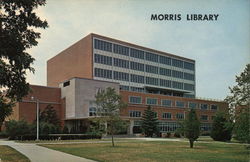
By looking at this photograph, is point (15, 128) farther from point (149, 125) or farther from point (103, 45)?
point (103, 45)

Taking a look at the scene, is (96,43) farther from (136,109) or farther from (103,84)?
(136,109)

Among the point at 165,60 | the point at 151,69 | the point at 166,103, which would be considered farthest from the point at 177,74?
the point at 166,103

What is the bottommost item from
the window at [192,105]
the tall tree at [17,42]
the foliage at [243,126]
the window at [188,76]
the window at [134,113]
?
the window at [134,113]

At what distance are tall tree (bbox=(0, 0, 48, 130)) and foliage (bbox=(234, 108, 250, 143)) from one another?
47.6 ft

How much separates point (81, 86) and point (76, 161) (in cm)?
4293

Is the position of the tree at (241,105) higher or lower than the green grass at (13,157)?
higher

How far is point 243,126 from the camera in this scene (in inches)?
789

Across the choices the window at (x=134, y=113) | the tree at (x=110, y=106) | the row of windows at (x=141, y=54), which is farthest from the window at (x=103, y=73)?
the tree at (x=110, y=106)

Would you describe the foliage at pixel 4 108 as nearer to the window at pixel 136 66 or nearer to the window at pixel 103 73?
the window at pixel 103 73

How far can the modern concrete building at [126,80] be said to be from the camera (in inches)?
2299

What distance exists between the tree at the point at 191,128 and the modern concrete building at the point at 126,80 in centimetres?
3097

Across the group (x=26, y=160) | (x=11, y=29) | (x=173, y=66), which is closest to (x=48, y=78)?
(x=173, y=66)

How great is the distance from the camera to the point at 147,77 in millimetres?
76562

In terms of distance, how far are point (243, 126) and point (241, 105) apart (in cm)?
187
